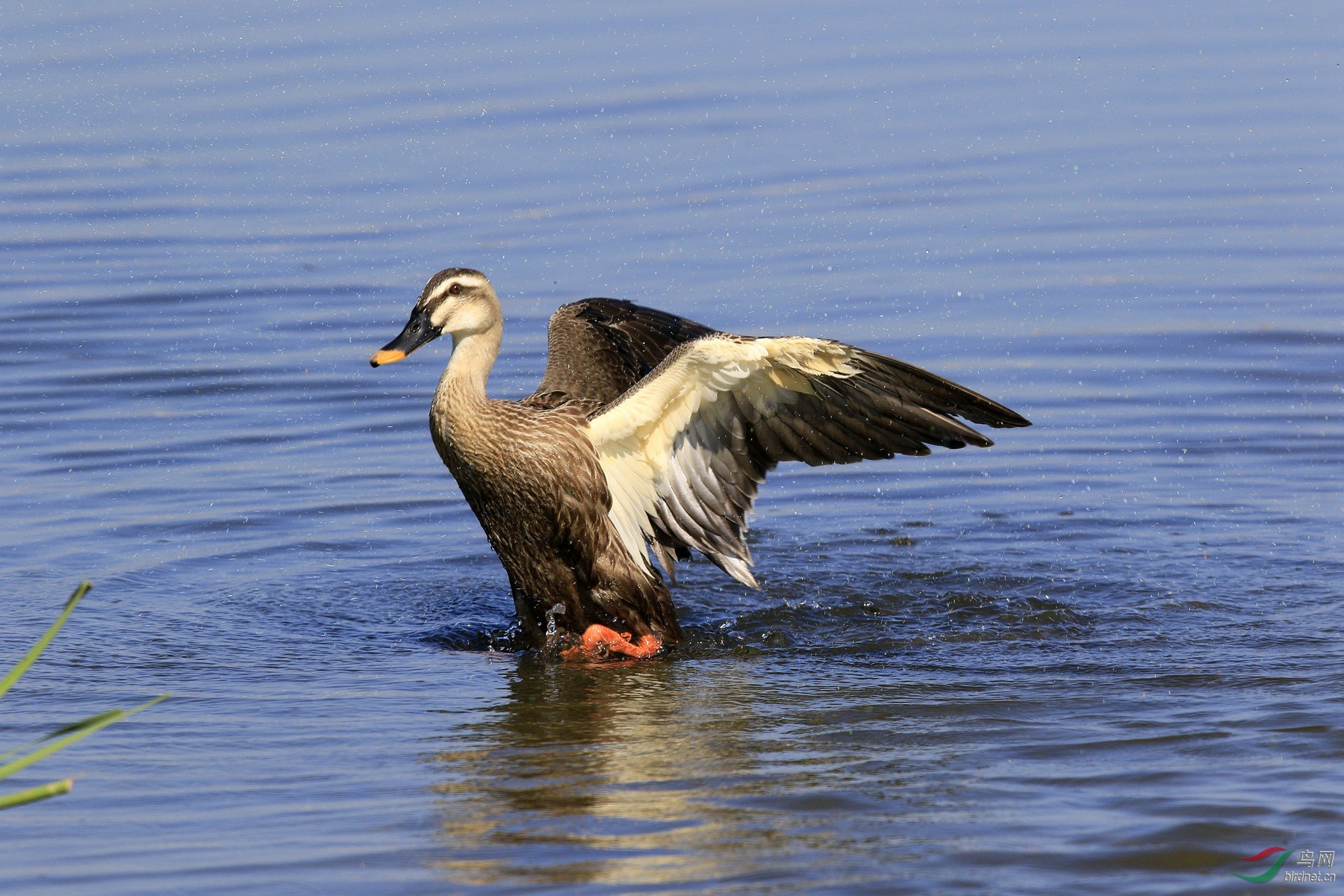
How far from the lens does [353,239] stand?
539 inches

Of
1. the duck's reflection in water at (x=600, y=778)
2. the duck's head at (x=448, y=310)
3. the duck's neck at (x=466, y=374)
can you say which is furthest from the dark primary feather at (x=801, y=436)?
the duck's head at (x=448, y=310)

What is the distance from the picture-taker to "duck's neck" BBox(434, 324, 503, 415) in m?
7.34

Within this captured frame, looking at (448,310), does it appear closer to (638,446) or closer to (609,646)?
(638,446)

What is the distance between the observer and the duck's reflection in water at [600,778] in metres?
5.10

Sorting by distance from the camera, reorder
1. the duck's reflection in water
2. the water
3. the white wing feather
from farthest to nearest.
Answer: the white wing feather → the water → the duck's reflection in water

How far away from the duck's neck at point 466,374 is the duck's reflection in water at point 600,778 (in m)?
1.11

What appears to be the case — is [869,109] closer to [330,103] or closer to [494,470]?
[330,103]

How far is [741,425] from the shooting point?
7418mm

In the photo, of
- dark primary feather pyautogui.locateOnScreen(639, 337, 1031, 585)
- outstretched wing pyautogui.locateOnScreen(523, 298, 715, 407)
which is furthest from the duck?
outstretched wing pyautogui.locateOnScreen(523, 298, 715, 407)

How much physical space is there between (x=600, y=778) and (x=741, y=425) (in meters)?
2.03

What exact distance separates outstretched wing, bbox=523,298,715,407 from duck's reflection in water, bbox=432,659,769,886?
4.90ft

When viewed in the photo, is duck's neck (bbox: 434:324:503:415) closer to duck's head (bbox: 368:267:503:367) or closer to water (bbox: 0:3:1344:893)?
duck's head (bbox: 368:267:503:367)

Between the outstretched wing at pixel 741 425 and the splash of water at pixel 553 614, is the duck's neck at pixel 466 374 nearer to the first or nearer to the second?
the outstretched wing at pixel 741 425

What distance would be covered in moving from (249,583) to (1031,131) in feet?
30.1
